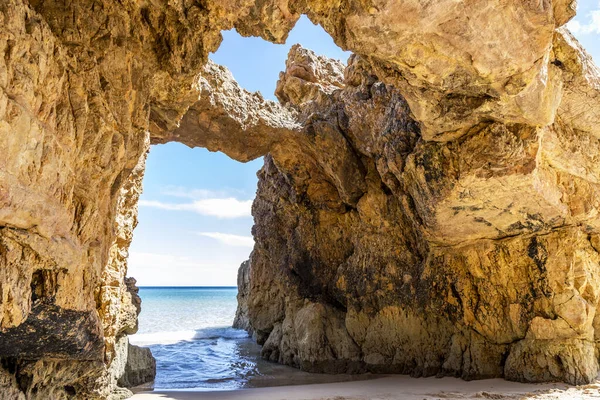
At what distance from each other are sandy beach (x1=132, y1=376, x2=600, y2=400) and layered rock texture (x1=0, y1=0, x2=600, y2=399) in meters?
0.66

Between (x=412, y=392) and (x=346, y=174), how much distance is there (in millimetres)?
6223

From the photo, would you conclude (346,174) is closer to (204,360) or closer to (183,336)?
(204,360)

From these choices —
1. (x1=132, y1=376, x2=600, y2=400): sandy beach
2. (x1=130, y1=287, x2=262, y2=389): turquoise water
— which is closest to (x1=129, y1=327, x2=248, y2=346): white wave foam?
(x1=130, y1=287, x2=262, y2=389): turquoise water

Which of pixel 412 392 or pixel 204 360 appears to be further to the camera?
pixel 204 360

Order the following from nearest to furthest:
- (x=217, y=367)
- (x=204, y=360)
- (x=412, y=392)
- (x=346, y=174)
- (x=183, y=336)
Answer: (x=412, y=392) → (x=346, y=174) → (x=217, y=367) → (x=204, y=360) → (x=183, y=336)

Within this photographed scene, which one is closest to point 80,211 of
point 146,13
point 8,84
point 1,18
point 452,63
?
point 8,84

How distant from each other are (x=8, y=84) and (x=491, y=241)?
9377 millimetres

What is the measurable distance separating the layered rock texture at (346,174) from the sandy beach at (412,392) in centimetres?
66

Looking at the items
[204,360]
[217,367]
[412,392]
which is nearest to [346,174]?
[412,392]

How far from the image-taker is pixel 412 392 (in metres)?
7.98

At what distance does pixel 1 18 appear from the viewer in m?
3.46

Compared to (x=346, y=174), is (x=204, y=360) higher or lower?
lower

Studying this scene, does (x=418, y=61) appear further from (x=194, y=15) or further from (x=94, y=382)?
(x=94, y=382)

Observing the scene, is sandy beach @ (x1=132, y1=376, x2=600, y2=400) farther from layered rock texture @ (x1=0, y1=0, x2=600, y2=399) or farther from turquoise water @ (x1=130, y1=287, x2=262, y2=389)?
turquoise water @ (x1=130, y1=287, x2=262, y2=389)
